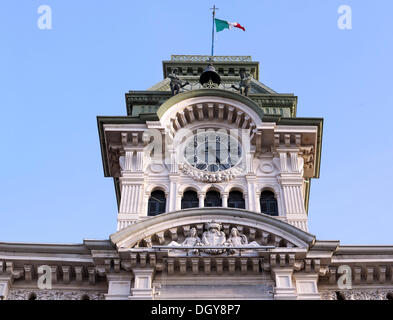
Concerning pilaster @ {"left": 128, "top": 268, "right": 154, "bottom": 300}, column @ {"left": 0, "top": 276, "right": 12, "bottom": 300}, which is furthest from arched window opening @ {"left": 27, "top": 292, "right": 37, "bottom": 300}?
pilaster @ {"left": 128, "top": 268, "right": 154, "bottom": 300}

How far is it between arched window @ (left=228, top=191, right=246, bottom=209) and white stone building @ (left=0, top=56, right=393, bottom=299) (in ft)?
0.15

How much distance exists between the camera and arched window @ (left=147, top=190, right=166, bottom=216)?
30750mm

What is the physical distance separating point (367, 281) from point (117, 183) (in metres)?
13.7

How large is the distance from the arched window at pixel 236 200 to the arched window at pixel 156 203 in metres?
2.87

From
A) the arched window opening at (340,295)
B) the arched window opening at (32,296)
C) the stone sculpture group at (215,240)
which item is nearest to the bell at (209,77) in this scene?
the stone sculpture group at (215,240)

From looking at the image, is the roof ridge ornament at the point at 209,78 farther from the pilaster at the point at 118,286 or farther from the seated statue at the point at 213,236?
the pilaster at the point at 118,286

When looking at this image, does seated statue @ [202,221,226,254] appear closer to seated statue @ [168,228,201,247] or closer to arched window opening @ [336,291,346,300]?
seated statue @ [168,228,201,247]

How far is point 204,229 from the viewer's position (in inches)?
1107

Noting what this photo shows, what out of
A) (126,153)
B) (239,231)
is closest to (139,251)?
(239,231)

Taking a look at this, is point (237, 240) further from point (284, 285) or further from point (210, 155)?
point (210, 155)

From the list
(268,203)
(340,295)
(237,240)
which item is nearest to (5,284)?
(237,240)

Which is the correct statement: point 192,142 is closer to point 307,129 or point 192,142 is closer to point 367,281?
point 307,129

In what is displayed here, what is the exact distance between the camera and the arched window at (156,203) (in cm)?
3075

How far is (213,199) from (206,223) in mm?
3444
